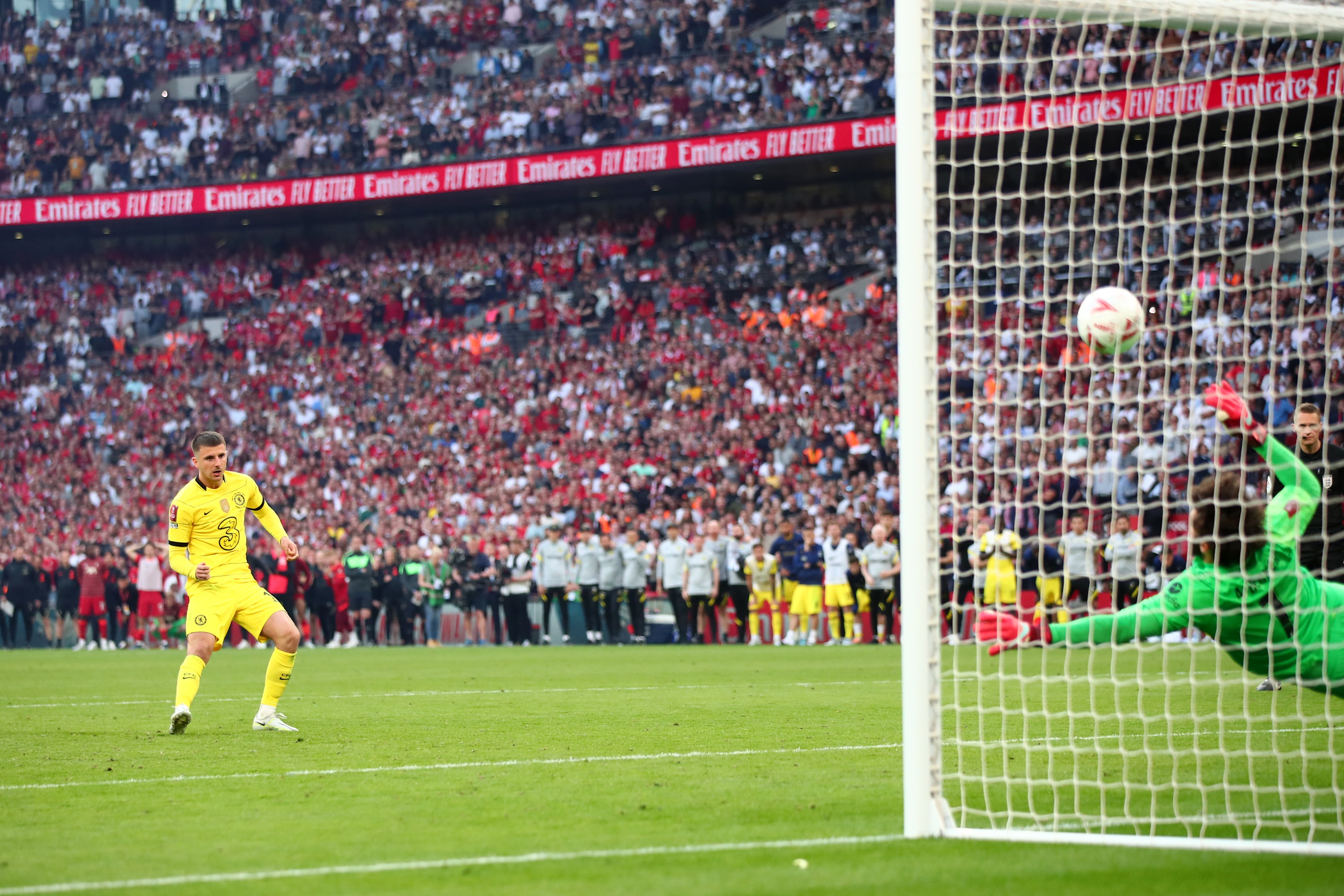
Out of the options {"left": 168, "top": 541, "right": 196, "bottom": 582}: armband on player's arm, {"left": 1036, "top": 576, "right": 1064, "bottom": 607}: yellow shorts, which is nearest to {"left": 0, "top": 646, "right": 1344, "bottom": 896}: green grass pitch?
{"left": 168, "top": 541, "right": 196, "bottom": 582}: armband on player's arm

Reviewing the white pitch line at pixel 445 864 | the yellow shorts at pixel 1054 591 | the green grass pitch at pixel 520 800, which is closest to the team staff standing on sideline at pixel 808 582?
the yellow shorts at pixel 1054 591

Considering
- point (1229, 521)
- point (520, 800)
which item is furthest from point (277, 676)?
point (1229, 521)

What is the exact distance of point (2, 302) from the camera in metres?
39.6

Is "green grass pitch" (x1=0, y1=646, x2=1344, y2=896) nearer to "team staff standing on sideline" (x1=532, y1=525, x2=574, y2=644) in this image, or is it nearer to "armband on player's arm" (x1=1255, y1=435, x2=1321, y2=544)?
"armband on player's arm" (x1=1255, y1=435, x2=1321, y2=544)

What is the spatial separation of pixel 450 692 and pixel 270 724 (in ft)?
10.8

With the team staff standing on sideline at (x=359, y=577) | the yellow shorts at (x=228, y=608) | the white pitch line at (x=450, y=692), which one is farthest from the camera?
the team staff standing on sideline at (x=359, y=577)

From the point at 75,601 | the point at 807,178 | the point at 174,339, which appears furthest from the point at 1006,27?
the point at 174,339

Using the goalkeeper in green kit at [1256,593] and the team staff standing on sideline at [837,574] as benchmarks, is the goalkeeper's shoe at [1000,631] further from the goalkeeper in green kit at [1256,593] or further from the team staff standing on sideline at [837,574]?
the team staff standing on sideline at [837,574]

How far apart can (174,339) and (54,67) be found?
31.2 ft

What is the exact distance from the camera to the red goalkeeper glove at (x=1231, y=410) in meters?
5.79

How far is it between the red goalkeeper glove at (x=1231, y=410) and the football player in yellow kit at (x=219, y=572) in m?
6.12

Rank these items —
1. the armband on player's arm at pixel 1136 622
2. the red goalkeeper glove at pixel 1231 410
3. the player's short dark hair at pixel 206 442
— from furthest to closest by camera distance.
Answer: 1. the player's short dark hair at pixel 206 442
2. the armband on player's arm at pixel 1136 622
3. the red goalkeeper glove at pixel 1231 410

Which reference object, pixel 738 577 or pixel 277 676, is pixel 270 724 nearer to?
pixel 277 676

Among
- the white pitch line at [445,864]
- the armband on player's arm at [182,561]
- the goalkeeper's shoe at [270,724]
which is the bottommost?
the goalkeeper's shoe at [270,724]
